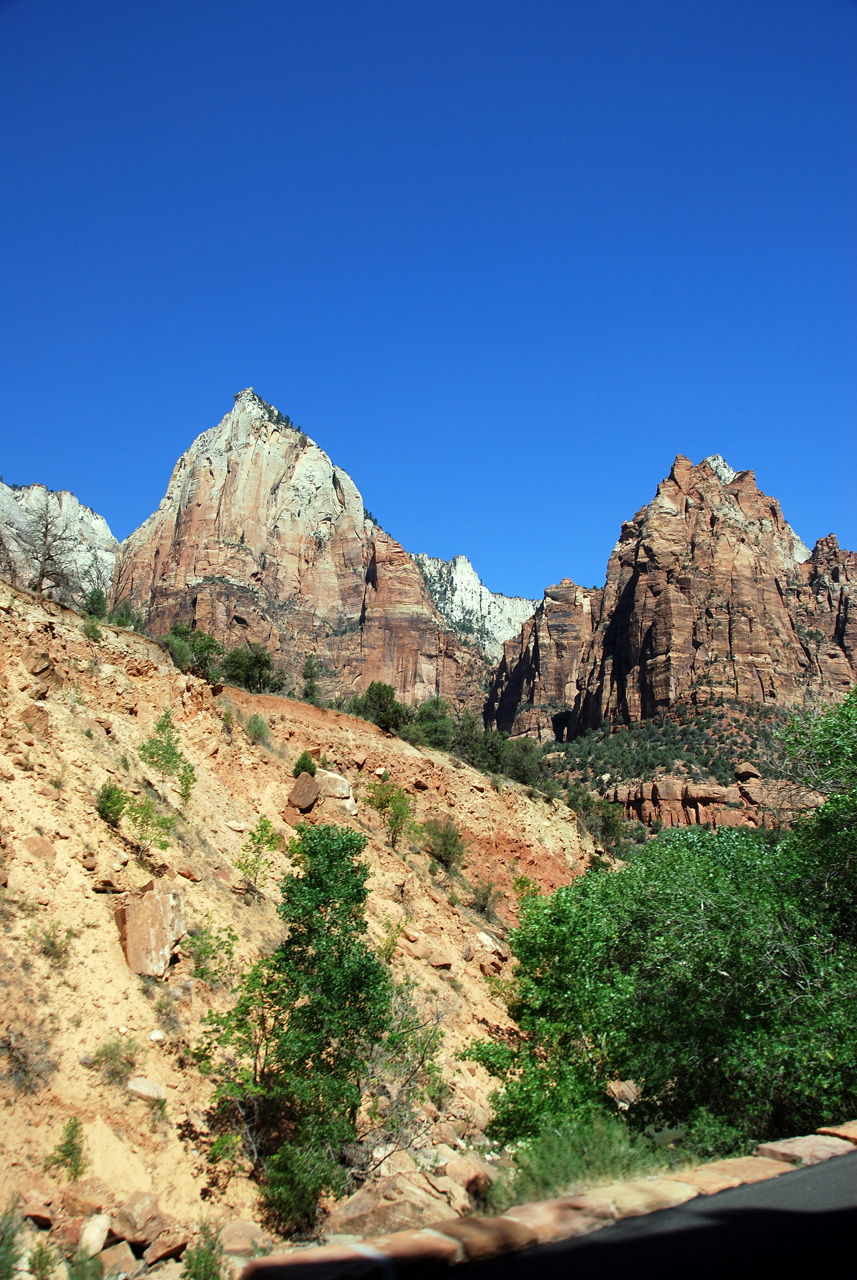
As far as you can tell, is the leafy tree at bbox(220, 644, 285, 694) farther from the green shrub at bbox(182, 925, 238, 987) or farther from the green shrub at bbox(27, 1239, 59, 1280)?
the green shrub at bbox(27, 1239, 59, 1280)

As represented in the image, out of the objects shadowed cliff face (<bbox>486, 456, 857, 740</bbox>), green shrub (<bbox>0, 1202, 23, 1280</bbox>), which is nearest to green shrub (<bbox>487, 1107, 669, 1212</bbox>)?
green shrub (<bbox>0, 1202, 23, 1280</bbox>)

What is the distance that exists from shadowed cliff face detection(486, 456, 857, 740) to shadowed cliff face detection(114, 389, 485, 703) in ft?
69.4

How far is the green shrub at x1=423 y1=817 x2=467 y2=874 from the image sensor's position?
31938 mm

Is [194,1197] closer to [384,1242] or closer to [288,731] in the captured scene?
[384,1242]

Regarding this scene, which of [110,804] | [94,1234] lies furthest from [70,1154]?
[110,804]

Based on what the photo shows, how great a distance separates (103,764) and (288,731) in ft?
48.3

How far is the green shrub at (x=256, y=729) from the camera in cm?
2797

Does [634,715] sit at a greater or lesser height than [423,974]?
greater

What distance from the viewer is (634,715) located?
99812 mm

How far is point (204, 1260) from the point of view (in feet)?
27.0

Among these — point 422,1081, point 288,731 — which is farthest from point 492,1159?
point 288,731

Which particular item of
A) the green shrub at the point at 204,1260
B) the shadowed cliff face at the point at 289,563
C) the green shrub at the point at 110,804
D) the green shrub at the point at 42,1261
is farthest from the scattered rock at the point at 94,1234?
the shadowed cliff face at the point at 289,563

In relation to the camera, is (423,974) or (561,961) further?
(423,974)

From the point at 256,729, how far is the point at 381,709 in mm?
16153
